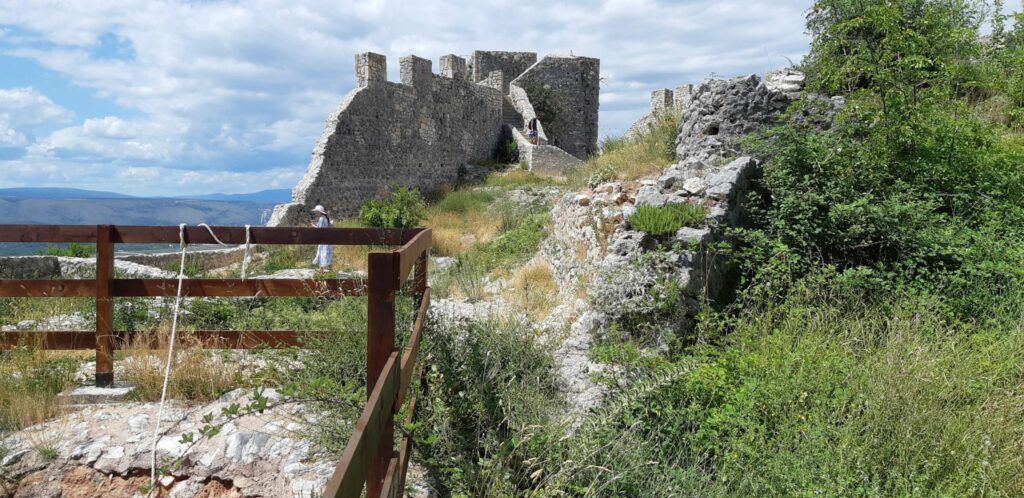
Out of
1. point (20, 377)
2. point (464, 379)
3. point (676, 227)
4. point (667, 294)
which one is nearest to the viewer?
point (464, 379)

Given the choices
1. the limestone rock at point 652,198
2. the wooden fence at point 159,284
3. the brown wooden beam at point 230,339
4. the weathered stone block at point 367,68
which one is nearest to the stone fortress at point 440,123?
the weathered stone block at point 367,68

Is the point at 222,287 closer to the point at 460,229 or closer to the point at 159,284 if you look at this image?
the point at 159,284

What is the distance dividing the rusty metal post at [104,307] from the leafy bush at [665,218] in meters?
4.80

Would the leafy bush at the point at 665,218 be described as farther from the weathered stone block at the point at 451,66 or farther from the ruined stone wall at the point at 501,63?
the ruined stone wall at the point at 501,63

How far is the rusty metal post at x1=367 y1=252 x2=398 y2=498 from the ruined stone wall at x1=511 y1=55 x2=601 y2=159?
93.6 feet

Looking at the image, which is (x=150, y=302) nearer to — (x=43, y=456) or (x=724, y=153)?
(x=43, y=456)

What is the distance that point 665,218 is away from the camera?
675 centimetres

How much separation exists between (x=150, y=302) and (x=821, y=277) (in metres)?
7.25

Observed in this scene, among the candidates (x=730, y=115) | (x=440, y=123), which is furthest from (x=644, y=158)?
(x=440, y=123)

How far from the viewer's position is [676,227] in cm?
679

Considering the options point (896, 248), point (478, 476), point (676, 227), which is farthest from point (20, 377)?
point (896, 248)

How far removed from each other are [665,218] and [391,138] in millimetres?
14973

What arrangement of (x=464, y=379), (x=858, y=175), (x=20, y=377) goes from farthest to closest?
(x=858, y=175)
(x=20, y=377)
(x=464, y=379)

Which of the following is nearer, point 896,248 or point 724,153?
point 896,248
